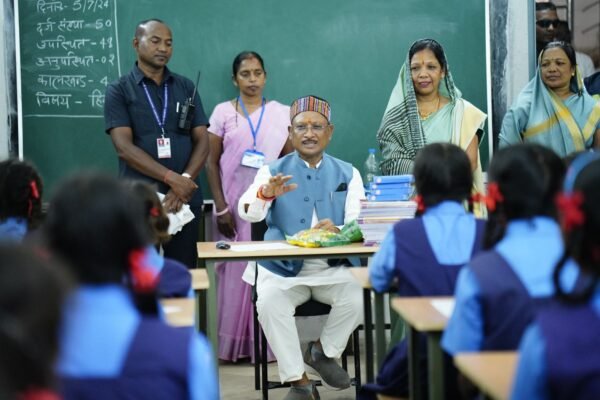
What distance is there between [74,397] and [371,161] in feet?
14.0

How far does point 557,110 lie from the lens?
543 cm

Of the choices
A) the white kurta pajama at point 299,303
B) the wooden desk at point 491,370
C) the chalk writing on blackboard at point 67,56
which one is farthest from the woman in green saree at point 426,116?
the wooden desk at point 491,370

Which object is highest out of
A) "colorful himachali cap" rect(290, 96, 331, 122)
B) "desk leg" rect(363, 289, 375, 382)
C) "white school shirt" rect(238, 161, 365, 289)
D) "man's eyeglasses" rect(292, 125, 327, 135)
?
"colorful himachali cap" rect(290, 96, 331, 122)

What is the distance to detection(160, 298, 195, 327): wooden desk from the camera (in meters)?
2.54

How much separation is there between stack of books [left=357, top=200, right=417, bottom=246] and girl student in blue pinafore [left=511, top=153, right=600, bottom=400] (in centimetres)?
251

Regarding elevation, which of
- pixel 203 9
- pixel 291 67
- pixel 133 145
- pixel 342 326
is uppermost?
pixel 203 9

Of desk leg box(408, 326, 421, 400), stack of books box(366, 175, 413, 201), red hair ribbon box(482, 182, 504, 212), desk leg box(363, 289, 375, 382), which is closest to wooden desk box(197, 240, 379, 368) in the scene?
stack of books box(366, 175, 413, 201)

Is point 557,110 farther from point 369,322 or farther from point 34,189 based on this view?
point 34,189

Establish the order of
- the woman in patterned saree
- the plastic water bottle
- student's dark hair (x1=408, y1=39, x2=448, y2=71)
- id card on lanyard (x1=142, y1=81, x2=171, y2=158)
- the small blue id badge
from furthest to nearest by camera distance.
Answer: the plastic water bottle, the small blue id badge, the woman in patterned saree, student's dark hair (x1=408, y1=39, x2=448, y2=71), id card on lanyard (x1=142, y1=81, x2=171, y2=158)

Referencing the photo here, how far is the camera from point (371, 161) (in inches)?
234

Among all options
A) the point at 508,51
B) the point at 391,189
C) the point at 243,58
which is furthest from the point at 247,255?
the point at 508,51

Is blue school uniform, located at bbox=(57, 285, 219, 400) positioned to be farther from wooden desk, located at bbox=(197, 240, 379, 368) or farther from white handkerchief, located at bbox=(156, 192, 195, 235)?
white handkerchief, located at bbox=(156, 192, 195, 235)

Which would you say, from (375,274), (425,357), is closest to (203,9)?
(375,274)

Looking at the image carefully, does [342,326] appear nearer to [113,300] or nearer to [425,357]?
[425,357]
